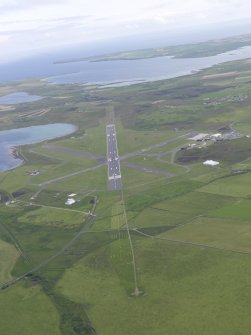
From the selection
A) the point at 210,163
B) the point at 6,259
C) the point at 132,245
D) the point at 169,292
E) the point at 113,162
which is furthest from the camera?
the point at 113,162

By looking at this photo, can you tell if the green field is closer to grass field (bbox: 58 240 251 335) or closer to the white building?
grass field (bbox: 58 240 251 335)

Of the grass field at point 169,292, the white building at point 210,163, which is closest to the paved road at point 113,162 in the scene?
the white building at point 210,163

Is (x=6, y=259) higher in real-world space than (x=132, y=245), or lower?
lower

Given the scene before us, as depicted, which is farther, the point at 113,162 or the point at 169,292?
the point at 113,162

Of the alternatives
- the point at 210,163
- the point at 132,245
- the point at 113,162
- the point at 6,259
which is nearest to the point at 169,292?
the point at 132,245

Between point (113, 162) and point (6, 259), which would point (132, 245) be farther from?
point (113, 162)

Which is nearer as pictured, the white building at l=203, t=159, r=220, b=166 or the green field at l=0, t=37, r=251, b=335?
the green field at l=0, t=37, r=251, b=335

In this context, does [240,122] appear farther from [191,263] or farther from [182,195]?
[191,263]

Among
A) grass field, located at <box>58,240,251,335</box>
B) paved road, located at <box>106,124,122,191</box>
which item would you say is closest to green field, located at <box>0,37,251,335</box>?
grass field, located at <box>58,240,251,335</box>

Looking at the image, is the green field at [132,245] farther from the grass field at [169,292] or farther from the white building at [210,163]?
the white building at [210,163]
